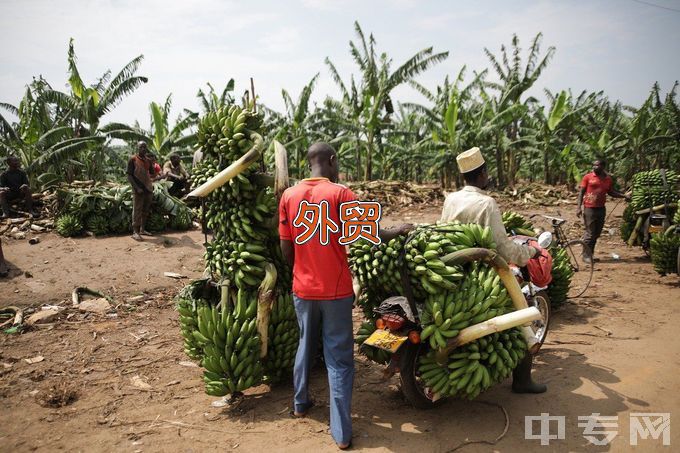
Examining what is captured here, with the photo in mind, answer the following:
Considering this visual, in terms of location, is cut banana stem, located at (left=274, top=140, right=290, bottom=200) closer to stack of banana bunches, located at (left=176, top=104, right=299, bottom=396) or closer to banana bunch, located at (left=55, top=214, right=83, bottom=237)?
stack of banana bunches, located at (left=176, top=104, right=299, bottom=396)

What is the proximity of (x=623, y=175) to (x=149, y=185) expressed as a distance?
68.5 ft

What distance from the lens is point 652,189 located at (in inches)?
345

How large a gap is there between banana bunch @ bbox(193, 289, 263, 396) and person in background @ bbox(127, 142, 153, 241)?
725 cm

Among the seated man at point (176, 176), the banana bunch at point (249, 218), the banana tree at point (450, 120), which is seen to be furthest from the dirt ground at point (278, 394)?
the banana tree at point (450, 120)

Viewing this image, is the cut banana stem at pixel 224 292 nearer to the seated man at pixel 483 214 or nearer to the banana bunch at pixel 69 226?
the seated man at pixel 483 214

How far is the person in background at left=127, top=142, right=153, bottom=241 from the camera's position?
10109 mm

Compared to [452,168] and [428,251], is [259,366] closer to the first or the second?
[428,251]

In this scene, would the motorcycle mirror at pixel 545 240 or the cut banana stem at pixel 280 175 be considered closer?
the cut banana stem at pixel 280 175

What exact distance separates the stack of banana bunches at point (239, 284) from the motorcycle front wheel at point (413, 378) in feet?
3.66

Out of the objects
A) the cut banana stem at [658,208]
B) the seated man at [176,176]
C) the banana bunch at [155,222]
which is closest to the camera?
the cut banana stem at [658,208]

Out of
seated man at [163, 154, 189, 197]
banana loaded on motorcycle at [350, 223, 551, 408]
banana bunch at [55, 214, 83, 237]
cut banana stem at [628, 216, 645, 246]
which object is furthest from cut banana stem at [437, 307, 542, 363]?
seated man at [163, 154, 189, 197]

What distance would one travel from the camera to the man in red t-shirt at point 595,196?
8984 mm

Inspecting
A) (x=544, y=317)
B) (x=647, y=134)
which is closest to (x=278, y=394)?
(x=544, y=317)

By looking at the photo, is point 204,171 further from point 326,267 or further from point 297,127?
point 297,127
